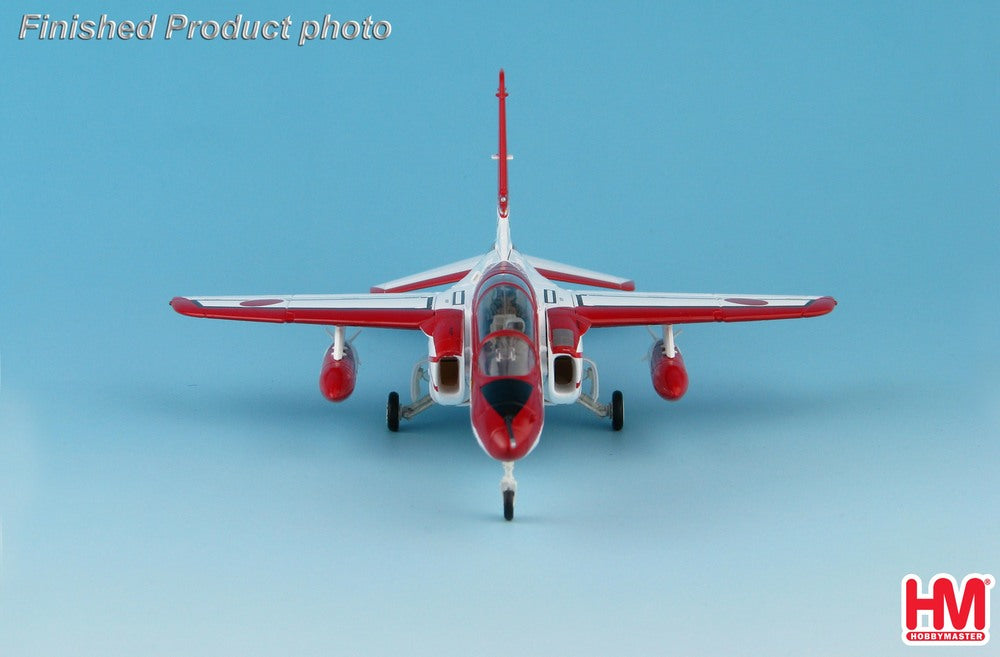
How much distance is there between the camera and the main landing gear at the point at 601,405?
1463 centimetres

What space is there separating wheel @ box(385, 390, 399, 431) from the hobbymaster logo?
6061mm

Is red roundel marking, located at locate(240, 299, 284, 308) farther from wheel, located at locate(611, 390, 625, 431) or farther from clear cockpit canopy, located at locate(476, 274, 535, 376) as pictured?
wheel, located at locate(611, 390, 625, 431)

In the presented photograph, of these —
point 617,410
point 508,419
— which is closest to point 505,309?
point 508,419

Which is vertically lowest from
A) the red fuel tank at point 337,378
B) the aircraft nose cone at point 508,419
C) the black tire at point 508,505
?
the black tire at point 508,505

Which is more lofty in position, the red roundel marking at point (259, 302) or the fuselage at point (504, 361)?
the red roundel marking at point (259, 302)

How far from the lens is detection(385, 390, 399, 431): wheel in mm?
14680

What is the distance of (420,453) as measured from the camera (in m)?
14.1

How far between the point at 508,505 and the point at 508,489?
0.16 m

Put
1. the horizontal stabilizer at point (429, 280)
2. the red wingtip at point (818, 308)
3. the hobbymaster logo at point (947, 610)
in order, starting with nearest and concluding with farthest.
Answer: the hobbymaster logo at point (947, 610) < the red wingtip at point (818, 308) < the horizontal stabilizer at point (429, 280)

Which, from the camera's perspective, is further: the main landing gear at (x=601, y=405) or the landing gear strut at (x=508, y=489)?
the main landing gear at (x=601, y=405)

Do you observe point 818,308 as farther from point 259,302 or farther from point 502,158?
point 259,302

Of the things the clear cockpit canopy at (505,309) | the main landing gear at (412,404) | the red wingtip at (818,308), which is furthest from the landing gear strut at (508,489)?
the red wingtip at (818,308)

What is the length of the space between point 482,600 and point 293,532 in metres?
2.29

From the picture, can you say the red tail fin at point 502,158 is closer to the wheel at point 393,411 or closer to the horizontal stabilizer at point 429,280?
the horizontal stabilizer at point 429,280
